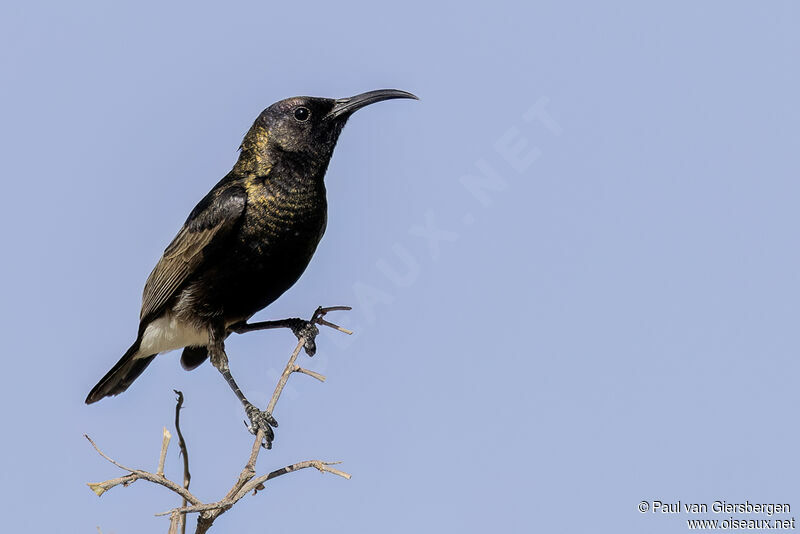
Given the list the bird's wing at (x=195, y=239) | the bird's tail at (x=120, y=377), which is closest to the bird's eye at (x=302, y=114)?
the bird's wing at (x=195, y=239)

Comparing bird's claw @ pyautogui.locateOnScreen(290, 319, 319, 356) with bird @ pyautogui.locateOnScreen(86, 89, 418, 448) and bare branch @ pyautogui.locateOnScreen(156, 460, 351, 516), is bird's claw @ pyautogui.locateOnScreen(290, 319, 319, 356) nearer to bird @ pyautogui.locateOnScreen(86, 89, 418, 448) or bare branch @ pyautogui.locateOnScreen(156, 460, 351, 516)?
bird @ pyautogui.locateOnScreen(86, 89, 418, 448)

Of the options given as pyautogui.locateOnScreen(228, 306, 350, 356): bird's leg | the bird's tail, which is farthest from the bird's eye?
the bird's tail

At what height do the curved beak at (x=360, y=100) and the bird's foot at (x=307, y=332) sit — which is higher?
the curved beak at (x=360, y=100)

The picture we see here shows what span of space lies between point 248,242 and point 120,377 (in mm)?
1530

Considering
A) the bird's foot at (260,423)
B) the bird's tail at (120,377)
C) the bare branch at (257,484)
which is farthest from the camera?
the bird's tail at (120,377)

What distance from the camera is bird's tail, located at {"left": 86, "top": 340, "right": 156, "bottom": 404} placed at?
20.7 feet

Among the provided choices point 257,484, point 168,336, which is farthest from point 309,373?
point 168,336

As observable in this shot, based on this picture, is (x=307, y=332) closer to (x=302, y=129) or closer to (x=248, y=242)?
(x=248, y=242)

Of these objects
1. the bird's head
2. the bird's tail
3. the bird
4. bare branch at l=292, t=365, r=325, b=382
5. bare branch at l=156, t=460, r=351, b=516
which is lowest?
bare branch at l=156, t=460, r=351, b=516

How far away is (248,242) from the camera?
5.70m

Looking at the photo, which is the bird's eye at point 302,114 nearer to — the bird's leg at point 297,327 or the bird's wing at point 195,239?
the bird's wing at point 195,239

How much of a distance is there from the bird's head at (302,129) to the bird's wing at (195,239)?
37 centimetres

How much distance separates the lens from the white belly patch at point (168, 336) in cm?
604

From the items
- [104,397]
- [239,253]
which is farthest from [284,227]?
[104,397]
